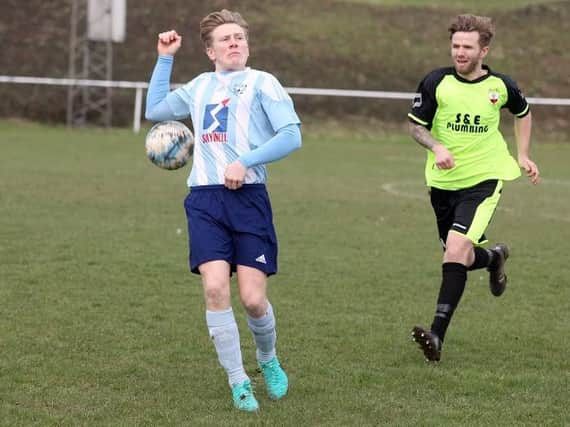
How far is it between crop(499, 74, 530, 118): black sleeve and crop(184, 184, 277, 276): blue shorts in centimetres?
230

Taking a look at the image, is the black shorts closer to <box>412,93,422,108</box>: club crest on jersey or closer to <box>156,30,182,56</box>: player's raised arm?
<box>412,93,422,108</box>: club crest on jersey

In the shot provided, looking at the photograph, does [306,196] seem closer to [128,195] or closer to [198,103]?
[128,195]

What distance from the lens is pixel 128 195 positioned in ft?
54.0

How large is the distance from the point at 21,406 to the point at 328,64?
36516 millimetres

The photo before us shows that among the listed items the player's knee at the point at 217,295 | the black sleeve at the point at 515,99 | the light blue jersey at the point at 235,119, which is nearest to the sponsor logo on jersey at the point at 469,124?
the black sleeve at the point at 515,99

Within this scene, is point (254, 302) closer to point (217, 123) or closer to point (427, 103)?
point (217, 123)

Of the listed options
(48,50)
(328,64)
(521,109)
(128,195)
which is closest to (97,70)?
(48,50)

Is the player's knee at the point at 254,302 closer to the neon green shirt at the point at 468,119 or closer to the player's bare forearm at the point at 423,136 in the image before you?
the player's bare forearm at the point at 423,136

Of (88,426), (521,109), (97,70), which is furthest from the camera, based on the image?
(97,70)

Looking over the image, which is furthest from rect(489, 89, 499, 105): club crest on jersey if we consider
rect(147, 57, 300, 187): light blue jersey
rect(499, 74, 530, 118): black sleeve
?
rect(147, 57, 300, 187): light blue jersey

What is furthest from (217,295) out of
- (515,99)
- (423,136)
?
(515,99)

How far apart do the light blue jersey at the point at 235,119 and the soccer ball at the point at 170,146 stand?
0.23 metres

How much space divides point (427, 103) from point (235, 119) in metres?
1.97

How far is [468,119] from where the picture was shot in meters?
7.41
